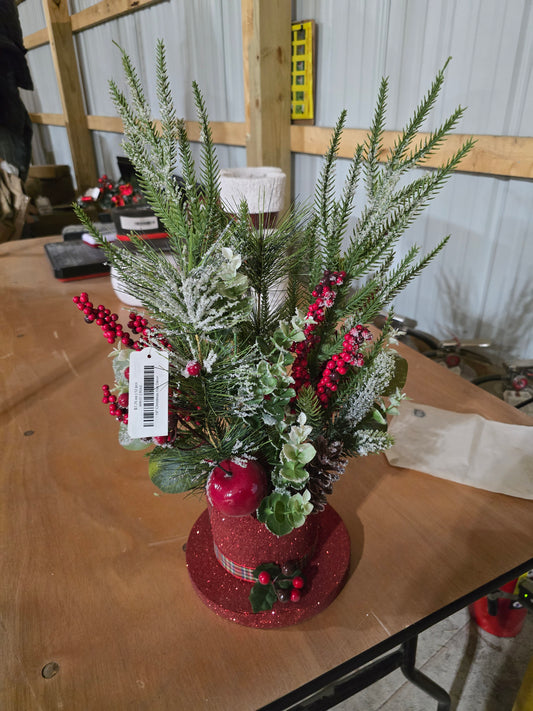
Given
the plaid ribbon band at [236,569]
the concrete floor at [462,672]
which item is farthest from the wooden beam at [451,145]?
the concrete floor at [462,672]

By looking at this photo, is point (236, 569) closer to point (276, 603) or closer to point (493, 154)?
point (276, 603)

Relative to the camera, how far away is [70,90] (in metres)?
4.22

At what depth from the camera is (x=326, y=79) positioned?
2000 millimetres

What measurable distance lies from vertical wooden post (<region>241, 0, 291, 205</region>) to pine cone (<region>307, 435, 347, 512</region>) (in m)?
1.74

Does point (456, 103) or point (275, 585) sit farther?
point (456, 103)

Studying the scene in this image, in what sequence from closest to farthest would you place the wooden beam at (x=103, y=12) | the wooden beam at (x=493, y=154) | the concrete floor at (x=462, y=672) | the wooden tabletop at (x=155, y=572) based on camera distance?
the wooden tabletop at (x=155, y=572)
the concrete floor at (x=462, y=672)
the wooden beam at (x=493, y=154)
the wooden beam at (x=103, y=12)

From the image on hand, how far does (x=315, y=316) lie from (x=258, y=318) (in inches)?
2.6

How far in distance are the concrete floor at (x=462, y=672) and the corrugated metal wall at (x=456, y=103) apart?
86cm

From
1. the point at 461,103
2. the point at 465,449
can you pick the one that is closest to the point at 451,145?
the point at 461,103

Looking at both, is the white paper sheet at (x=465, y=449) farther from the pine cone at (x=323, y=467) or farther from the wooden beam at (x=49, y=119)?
the wooden beam at (x=49, y=119)

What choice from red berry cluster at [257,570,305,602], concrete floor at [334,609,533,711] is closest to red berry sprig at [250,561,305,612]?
red berry cluster at [257,570,305,602]

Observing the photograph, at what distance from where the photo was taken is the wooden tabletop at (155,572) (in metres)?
0.51

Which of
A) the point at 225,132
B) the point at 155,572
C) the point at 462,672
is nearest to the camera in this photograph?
the point at 155,572

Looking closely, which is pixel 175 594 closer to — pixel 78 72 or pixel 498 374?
pixel 498 374
